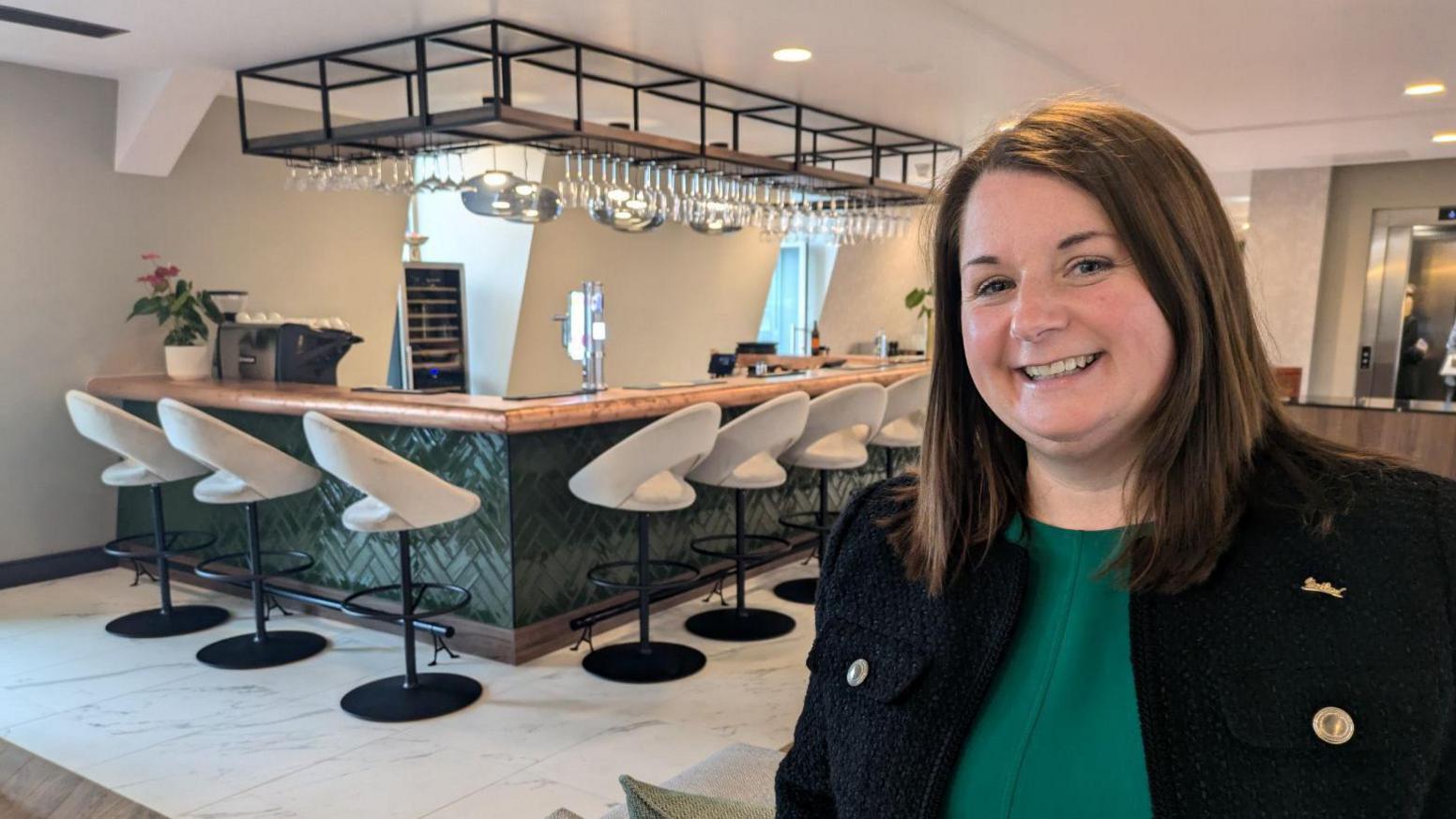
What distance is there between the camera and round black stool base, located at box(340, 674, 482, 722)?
11.8ft

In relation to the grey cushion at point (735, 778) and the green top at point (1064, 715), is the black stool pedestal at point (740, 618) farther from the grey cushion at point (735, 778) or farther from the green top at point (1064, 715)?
the green top at point (1064, 715)

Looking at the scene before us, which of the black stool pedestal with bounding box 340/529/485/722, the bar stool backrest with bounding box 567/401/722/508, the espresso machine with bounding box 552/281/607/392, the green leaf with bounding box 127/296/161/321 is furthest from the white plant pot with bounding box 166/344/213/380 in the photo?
the bar stool backrest with bounding box 567/401/722/508

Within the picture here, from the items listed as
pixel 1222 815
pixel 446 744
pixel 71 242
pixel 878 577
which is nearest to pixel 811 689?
pixel 878 577

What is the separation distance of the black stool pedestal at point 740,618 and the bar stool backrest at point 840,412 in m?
0.46

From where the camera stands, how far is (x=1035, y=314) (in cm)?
98

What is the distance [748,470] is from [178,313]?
3520mm

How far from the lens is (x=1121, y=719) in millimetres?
934

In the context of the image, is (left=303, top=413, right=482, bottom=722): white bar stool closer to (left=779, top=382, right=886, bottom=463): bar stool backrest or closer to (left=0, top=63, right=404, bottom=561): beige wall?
(left=779, top=382, right=886, bottom=463): bar stool backrest

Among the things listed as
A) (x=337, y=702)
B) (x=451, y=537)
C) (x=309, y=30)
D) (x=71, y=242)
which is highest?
(x=309, y=30)

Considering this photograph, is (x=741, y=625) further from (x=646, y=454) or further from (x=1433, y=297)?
(x=1433, y=297)

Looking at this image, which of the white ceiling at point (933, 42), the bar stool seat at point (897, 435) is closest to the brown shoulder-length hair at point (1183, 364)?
the white ceiling at point (933, 42)

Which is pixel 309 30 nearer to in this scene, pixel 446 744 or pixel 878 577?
pixel 446 744

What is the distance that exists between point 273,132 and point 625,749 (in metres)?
4.82

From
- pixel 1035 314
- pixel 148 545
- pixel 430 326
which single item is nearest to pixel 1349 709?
pixel 1035 314
